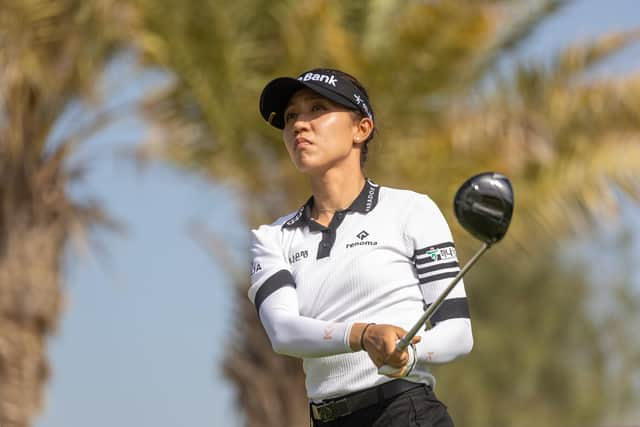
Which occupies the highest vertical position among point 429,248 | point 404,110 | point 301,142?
point 404,110

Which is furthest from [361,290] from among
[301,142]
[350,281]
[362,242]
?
[301,142]

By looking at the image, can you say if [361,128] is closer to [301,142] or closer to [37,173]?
[301,142]

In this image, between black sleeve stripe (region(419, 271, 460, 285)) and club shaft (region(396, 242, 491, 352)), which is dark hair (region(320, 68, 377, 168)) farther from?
club shaft (region(396, 242, 491, 352))

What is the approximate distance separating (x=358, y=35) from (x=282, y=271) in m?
10.4

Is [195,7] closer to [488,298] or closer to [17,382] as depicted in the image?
[17,382]

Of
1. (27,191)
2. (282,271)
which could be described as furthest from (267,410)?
(282,271)

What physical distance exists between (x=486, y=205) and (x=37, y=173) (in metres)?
11.2

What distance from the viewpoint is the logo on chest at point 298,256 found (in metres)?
4.17

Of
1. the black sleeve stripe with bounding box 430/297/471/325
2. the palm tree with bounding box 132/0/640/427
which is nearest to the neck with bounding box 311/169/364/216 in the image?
the black sleeve stripe with bounding box 430/297/471/325

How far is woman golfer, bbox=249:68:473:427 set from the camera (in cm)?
389

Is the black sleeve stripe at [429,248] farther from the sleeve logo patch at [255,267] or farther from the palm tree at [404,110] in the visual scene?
the palm tree at [404,110]

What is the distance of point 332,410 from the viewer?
3979 mm

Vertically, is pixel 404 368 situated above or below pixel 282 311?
below

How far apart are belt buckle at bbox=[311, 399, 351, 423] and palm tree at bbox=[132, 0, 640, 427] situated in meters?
8.82
